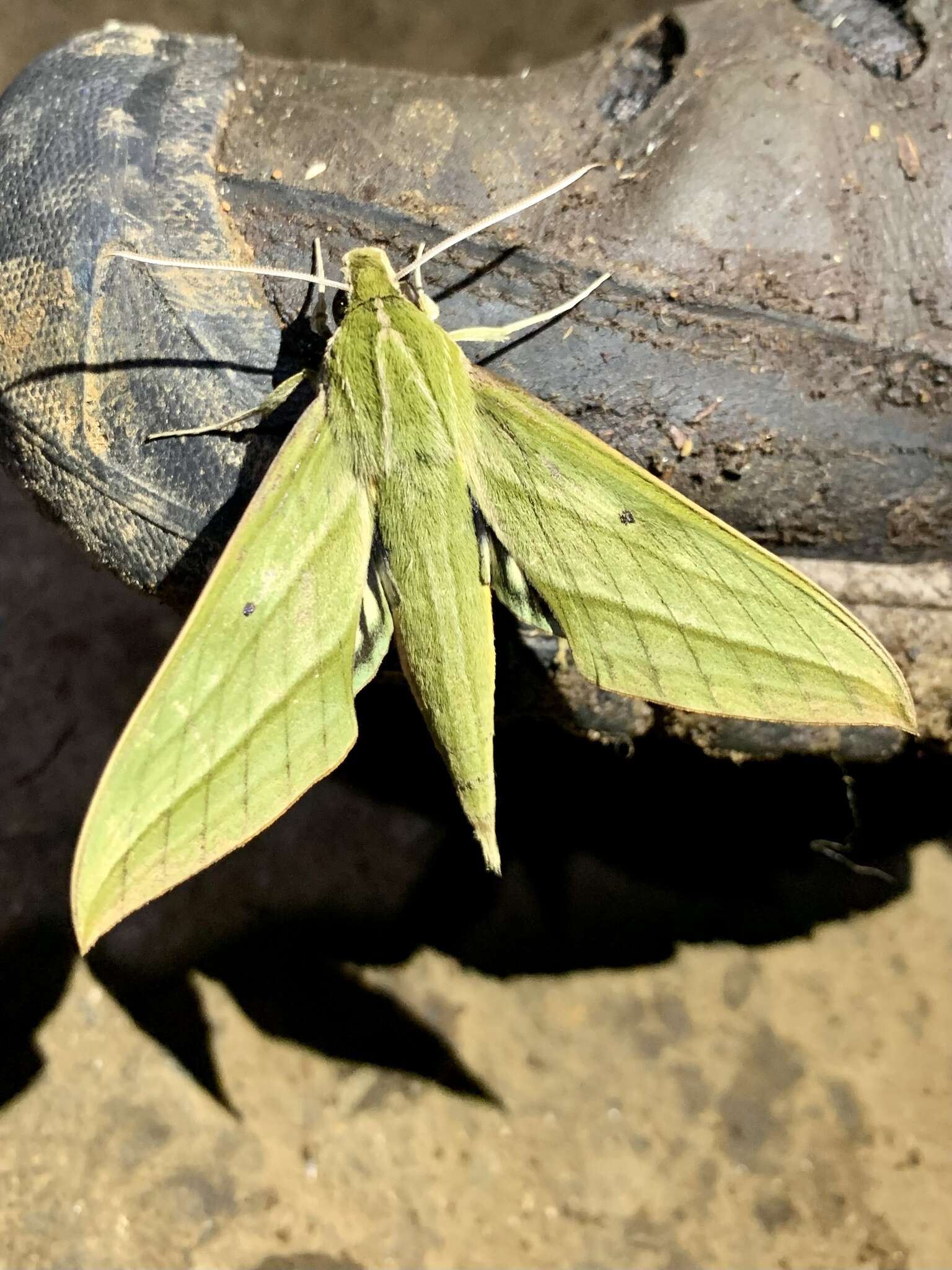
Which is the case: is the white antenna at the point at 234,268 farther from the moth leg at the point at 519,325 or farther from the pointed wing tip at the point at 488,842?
the pointed wing tip at the point at 488,842

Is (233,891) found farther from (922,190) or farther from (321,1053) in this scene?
(922,190)

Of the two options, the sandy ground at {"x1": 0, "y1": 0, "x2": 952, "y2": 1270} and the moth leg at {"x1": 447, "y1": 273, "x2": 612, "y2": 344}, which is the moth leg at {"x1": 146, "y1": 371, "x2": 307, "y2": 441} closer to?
the moth leg at {"x1": 447, "y1": 273, "x2": 612, "y2": 344}

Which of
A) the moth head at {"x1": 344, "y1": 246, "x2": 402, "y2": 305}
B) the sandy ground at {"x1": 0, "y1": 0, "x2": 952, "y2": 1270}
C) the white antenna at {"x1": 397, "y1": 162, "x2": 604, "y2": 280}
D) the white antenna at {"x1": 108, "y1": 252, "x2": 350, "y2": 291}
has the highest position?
the white antenna at {"x1": 108, "y1": 252, "x2": 350, "y2": 291}

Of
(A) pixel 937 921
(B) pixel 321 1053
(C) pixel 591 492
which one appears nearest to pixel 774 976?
(A) pixel 937 921

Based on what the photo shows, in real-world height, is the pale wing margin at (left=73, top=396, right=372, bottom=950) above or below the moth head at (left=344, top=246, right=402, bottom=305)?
below

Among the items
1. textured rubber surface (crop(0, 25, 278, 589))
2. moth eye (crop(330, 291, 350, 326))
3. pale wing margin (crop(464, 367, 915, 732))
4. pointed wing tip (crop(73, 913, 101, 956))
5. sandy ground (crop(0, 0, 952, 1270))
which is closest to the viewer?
pointed wing tip (crop(73, 913, 101, 956))

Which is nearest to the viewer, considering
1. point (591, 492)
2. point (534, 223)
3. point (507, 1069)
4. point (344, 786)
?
point (591, 492)

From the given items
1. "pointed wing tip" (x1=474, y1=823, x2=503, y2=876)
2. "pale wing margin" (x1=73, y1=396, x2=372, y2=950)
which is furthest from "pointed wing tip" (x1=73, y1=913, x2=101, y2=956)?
"pointed wing tip" (x1=474, y1=823, x2=503, y2=876)
